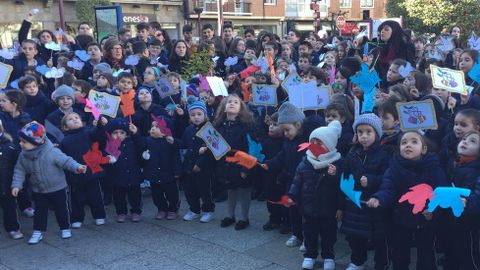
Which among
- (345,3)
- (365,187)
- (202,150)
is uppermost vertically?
(345,3)

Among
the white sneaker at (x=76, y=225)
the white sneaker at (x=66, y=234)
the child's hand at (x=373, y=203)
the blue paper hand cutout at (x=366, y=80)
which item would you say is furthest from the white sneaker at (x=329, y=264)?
the white sneaker at (x=76, y=225)

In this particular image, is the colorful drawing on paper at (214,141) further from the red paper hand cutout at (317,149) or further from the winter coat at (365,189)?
the winter coat at (365,189)

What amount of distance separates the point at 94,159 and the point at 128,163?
0.36 metres

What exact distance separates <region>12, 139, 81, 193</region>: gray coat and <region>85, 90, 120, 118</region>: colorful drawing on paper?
626 mm

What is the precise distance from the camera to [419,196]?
3404 millimetres

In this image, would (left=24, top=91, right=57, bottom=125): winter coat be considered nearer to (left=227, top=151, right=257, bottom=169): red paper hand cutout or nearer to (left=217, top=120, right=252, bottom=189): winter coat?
(left=217, top=120, right=252, bottom=189): winter coat

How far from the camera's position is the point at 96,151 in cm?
529

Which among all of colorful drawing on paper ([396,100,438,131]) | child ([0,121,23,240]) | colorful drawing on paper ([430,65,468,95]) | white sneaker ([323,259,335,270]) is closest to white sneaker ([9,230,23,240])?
child ([0,121,23,240])

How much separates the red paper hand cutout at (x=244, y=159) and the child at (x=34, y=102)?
112 inches

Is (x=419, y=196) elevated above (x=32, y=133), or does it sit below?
below

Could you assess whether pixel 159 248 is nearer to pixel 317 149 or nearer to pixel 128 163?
Result: pixel 128 163

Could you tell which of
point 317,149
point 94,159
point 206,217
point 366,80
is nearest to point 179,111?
point 94,159

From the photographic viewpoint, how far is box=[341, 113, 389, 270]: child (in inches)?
151

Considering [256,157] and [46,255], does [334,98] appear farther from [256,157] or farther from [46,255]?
[46,255]
